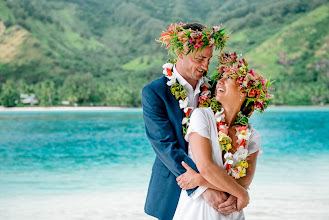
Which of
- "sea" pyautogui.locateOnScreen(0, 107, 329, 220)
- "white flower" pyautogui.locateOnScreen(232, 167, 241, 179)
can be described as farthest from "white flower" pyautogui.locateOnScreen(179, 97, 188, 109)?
"sea" pyautogui.locateOnScreen(0, 107, 329, 220)

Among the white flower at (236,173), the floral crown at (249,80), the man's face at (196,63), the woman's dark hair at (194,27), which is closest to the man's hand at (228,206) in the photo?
the white flower at (236,173)

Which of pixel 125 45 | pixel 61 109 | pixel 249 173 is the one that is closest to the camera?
pixel 249 173

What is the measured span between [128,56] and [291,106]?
46752mm

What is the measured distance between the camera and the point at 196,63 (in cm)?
257

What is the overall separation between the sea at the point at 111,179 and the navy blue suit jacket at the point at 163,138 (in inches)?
140

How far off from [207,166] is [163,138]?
33cm

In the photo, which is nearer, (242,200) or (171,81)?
(242,200)

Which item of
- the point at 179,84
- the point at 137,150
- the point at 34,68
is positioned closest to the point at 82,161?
the point at 137,150

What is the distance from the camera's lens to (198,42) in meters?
2.51

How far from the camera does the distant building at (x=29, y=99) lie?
236ft

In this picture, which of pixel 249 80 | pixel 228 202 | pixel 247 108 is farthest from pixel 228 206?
pixel 249 80

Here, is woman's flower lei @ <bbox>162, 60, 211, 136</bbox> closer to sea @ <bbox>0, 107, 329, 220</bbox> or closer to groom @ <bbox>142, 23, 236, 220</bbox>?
groom @ <bbox>142, 23, 236, 220</bbox>

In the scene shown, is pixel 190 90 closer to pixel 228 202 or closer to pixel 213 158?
pixel 213 158

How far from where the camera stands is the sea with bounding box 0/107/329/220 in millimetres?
6707
